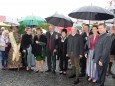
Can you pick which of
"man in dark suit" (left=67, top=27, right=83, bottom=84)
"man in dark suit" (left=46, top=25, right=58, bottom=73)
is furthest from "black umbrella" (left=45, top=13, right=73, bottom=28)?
"man in dark suit" (left=67, top=27, right=83, bottom=84)

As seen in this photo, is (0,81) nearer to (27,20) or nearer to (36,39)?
(36,39)

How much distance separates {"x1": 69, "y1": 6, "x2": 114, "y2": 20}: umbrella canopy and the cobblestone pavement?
1898 mm

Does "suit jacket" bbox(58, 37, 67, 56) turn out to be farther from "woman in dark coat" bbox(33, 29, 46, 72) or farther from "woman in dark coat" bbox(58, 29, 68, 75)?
"woman in dark coat" bbox(33, 29, 46, 72)

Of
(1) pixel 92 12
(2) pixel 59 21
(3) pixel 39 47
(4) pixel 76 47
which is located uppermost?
(1) pixel 92 12

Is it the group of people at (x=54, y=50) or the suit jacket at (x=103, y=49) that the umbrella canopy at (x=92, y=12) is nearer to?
the group of people at (x=54, y=50)

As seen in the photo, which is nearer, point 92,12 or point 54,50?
point 92,12

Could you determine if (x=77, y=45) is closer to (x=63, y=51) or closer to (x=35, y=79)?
(x=63, y=51)

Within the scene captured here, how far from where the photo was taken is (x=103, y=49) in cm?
797

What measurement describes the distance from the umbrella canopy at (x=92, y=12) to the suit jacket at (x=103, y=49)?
158cm

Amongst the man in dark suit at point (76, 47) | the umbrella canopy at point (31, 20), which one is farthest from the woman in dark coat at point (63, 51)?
the umbrella canopy at point (31, 20)

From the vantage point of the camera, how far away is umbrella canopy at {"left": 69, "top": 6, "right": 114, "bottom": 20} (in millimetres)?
9474

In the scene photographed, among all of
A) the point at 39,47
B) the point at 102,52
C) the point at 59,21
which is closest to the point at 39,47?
the point at 39,47

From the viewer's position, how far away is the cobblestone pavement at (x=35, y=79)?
9220 millimetres

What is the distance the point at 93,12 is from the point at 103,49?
2.27 meters
